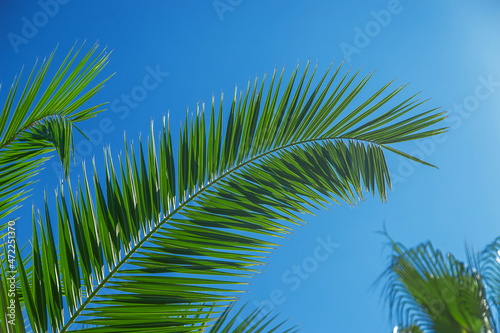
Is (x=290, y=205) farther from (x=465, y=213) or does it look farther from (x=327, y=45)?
(x=465, y=213)

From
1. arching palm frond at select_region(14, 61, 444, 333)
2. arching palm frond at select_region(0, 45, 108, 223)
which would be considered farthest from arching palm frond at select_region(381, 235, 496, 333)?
arching palm frond at select_region(0, 45, 108, 223)

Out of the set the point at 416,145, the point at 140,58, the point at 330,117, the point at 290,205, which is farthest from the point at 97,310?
the point at 416,145

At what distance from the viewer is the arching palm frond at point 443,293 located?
11.4 feet

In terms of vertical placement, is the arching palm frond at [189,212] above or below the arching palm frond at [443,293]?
above

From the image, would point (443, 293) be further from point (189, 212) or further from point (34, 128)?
point (34, 128)

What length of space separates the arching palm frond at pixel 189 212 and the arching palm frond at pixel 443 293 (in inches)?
111

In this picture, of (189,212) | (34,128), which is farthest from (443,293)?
(34,128)

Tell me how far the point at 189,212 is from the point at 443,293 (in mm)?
3372

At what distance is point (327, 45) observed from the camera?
18.0 feet

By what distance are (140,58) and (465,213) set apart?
15.7 ft

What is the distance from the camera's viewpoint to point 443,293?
11.9 ft

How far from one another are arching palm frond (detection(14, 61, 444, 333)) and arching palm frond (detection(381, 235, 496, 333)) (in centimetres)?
283

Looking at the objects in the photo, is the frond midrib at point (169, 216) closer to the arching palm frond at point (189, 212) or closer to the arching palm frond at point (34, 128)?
the arching palm frond at point (189, 212)

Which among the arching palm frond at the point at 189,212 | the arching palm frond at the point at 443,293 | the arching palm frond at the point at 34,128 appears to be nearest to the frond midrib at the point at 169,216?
the arching palm frond at the point at 189,212
